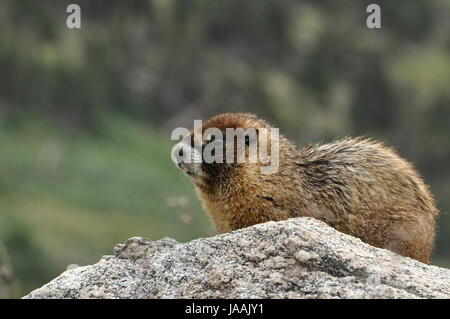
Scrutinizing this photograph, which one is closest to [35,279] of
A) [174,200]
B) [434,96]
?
[174,200]

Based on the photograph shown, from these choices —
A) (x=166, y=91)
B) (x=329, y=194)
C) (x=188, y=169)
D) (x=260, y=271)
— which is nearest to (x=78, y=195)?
(x=166, y=91)

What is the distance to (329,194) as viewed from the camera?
6.78 m

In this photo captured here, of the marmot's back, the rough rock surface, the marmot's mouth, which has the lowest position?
the rough rock surface

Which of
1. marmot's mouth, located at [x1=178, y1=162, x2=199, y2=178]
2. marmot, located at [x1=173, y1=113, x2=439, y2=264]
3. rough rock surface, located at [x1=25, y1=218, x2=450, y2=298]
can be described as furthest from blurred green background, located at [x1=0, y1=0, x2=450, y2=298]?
rough rock surface, located at [x1=25, y1=218, x2=450, y2=298]

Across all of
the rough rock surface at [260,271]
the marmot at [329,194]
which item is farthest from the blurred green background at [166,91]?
the rough rock surface at [260,271]

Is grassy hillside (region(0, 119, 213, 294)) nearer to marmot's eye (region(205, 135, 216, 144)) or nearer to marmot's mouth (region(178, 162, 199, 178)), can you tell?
marmot's mouth (region(178, 162, 199, 178))

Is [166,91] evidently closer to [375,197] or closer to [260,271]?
[375,197]

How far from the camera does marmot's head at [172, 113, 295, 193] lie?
673 cm

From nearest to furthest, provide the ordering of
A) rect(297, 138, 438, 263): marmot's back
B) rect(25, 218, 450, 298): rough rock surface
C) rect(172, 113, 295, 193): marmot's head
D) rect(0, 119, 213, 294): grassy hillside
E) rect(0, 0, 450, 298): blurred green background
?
rect(25, 218, 450, 298): rough rock surface
rect(297, 138, 438, 263): marmot's back
rect(172, 113, 295, 193): marmot's head
rect(0, 119, 213, 294): grassy hillside
rect(0, 0, 450, 298): blurred green background

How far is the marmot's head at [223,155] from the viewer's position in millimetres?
6727

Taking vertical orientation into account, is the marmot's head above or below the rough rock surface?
above

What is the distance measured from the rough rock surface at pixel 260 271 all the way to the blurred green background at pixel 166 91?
13.0 metres

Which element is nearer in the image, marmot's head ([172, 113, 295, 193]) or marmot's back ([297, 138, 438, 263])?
marmot's back ([297, 138, 438, 263])
